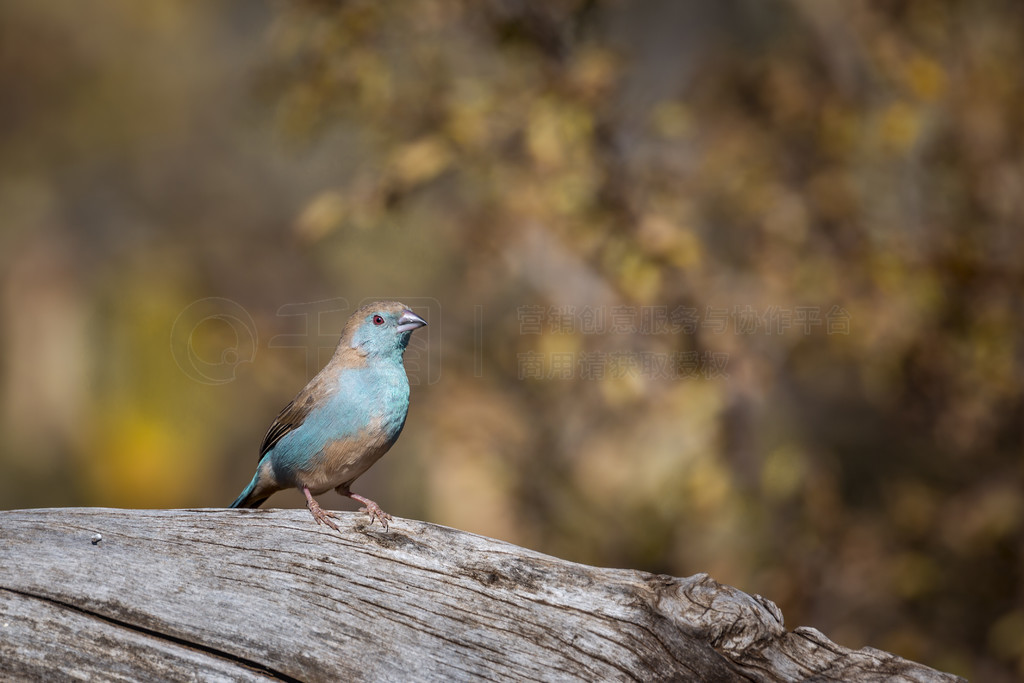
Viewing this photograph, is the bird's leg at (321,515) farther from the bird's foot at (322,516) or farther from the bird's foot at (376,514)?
the bird's foot at (376,514)

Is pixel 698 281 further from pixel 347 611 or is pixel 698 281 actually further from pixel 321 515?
pixel 347 611

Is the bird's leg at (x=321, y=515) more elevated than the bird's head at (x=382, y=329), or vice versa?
the bird's head at (x=382, y=329)

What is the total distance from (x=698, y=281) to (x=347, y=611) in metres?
3.80

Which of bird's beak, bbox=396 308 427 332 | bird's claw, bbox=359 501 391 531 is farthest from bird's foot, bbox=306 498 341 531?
bird's beak, bbox=396 308 427 332

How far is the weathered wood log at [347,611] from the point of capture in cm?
312

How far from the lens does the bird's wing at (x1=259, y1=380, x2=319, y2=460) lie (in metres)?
4.15

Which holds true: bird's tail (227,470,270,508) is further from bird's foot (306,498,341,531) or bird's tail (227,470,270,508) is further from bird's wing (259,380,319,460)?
bird's foot (306,498,341,531)

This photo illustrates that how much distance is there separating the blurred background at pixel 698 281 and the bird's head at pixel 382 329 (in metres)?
1.26

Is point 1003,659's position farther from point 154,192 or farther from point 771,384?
point 154,192

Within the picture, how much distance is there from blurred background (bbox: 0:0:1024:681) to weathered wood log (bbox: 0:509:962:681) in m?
2.35

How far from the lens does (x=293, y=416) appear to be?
4.18m

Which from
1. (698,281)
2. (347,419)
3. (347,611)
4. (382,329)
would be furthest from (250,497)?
(698,281)

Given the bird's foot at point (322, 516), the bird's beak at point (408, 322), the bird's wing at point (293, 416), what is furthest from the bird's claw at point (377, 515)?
→ the bird's beak at point (408, 322)

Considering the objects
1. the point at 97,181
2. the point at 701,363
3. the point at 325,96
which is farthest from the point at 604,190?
the point at 97,181
